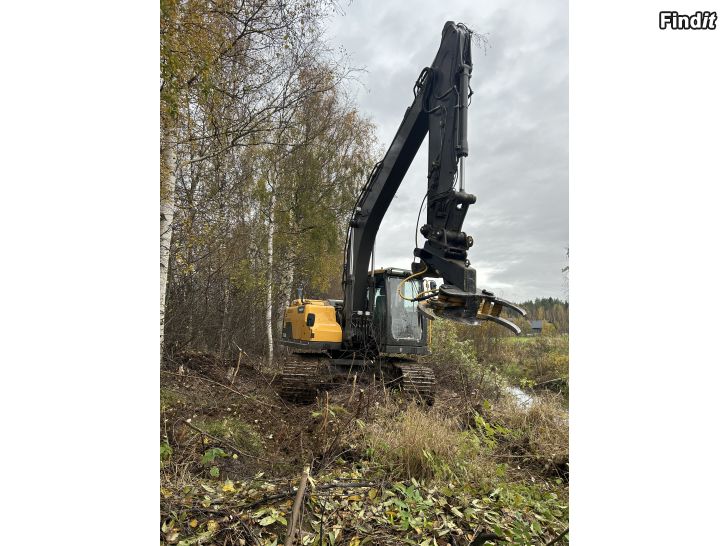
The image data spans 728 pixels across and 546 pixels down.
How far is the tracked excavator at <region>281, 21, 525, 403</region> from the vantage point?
9.46ft

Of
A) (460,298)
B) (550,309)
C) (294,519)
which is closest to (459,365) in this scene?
(550,309)

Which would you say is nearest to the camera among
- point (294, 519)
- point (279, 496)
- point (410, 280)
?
point (294, 519)

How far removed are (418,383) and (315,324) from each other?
1.18 metres

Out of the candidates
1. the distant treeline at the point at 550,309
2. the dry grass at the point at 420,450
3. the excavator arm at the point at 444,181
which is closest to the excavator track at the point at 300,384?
the excavator arm at the point at 444,181

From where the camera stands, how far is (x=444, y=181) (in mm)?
3217

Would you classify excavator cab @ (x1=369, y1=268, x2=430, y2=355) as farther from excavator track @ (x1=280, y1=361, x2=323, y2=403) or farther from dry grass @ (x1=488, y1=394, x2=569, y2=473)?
dry grass @ (x1=488, y1=394, x2=569, y2=473)

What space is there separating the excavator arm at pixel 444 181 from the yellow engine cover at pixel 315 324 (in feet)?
3.50

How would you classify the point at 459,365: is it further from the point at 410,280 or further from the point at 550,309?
the point at 410,280

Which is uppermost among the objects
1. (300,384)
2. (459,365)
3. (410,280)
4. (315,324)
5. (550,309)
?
(410,280)

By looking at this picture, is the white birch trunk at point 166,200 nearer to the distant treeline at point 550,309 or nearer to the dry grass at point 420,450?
the dry grass at point 420,450

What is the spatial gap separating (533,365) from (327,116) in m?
6.26

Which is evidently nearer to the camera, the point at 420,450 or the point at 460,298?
the point at 420,450

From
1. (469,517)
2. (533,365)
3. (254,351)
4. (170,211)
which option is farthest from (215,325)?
(469,517)
